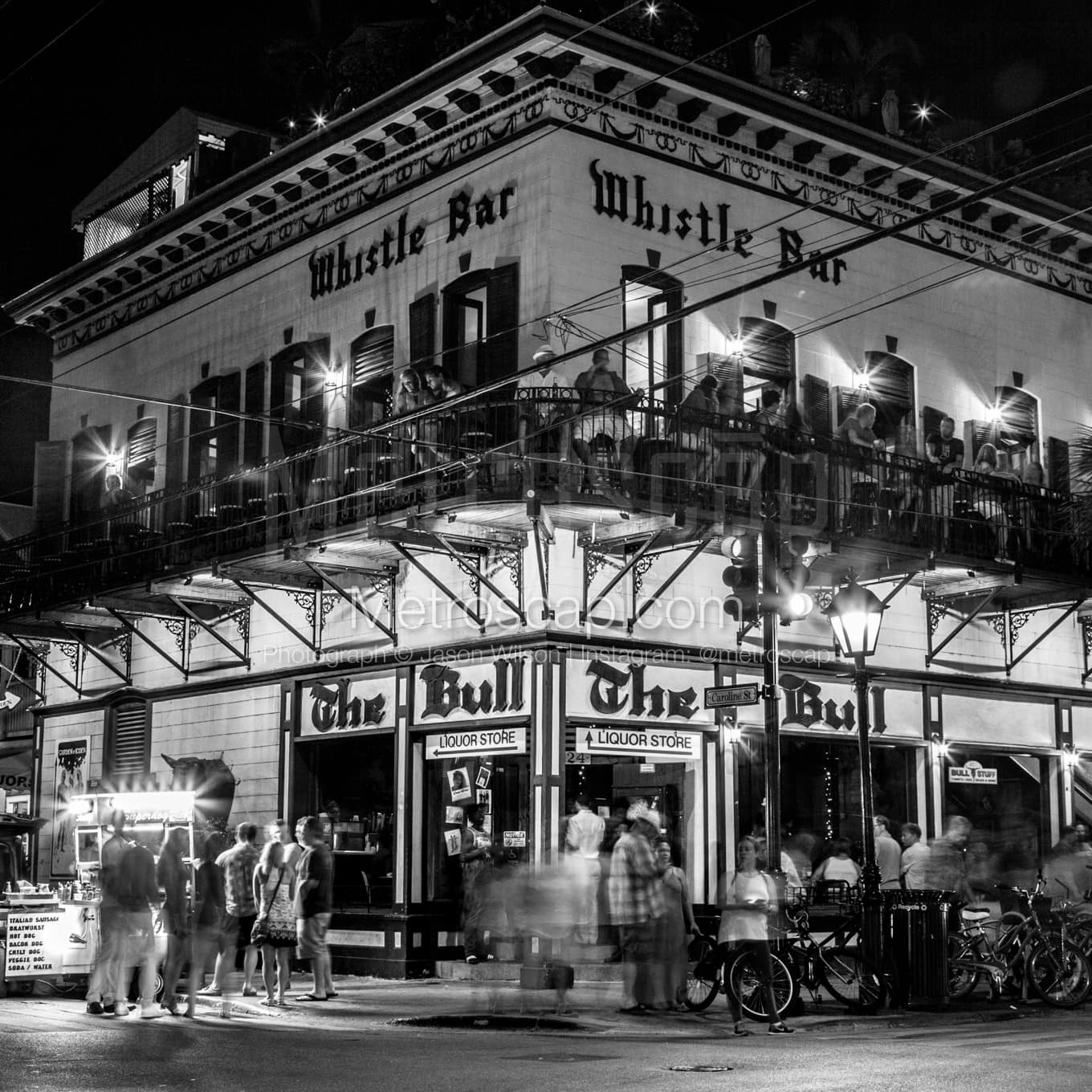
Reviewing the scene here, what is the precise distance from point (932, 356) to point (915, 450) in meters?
2.16

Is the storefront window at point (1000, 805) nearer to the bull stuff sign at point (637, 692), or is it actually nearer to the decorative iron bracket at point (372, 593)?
the bull stuff sign at point (637, 692)

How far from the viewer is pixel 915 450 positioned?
78.5 feet

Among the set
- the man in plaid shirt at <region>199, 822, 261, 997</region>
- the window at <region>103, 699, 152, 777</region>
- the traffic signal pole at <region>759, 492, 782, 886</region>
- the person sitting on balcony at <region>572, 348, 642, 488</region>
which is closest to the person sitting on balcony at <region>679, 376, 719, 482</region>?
the person sitting on balcony at <region>572, 348, 642, 488</region>

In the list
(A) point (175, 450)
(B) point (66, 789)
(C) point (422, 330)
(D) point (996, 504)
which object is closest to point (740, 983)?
(C) point (422, 330)

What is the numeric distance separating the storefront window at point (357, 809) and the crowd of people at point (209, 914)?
3969 mm

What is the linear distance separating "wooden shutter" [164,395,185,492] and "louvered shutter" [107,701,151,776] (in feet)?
12.5

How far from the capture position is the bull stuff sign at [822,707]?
2270 cm

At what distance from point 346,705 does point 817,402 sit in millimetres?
7951

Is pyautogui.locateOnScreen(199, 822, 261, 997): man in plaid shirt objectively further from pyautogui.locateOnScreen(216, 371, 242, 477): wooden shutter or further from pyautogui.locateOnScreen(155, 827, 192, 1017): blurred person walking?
pyautogui.locateOnScreen(216, 371, 242, 477): wooden shutter

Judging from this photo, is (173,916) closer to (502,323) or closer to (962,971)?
(962,971)

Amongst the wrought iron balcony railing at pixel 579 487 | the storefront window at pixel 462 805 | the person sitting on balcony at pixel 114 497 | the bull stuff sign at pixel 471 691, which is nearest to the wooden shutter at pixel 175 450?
the person sitting on balcony at pixel 114 497

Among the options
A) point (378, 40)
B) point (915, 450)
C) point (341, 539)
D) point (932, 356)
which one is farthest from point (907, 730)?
point (378, 40)

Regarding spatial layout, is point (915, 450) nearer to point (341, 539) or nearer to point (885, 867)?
point (885, 867)

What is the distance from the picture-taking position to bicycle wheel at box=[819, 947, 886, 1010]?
16.2 m
